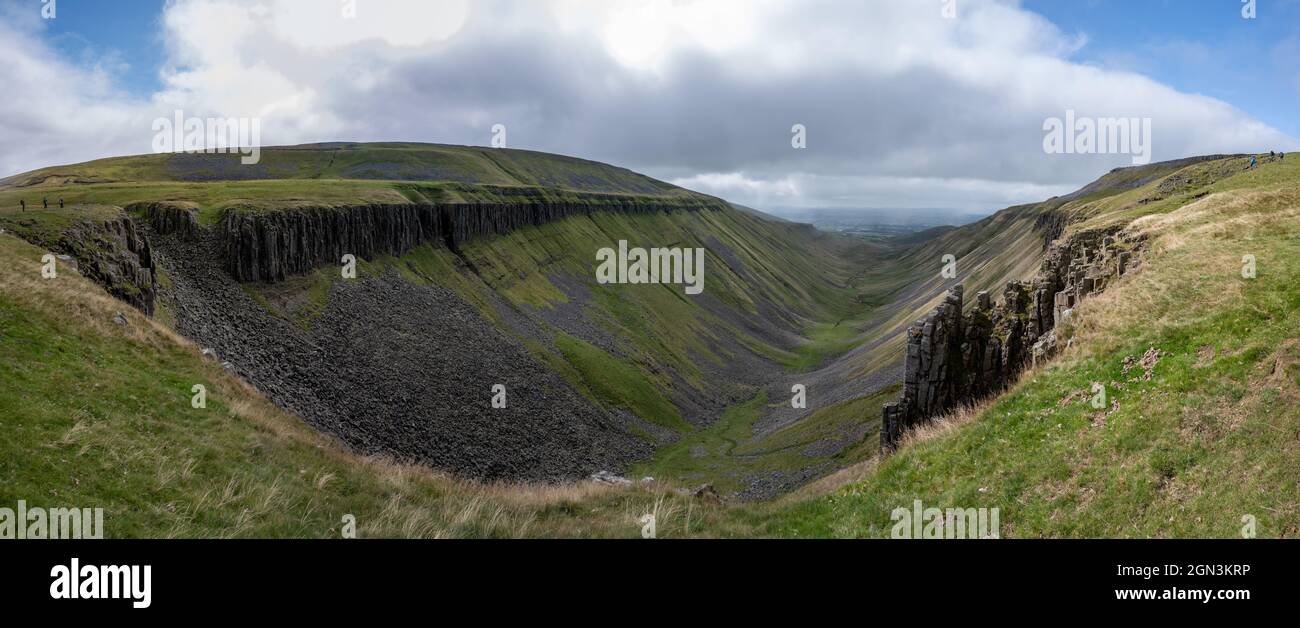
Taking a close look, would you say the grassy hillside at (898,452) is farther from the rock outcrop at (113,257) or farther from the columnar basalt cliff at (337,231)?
the columnar basalt cliff at (337,231)

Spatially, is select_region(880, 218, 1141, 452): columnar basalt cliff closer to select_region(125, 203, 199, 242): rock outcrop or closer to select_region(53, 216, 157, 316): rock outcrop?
select_region(53, 216, 157, 316): rock outcrop

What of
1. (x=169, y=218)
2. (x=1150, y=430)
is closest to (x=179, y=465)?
(x=1150, y=430)

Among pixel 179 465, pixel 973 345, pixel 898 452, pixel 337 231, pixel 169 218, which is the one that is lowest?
pixel 898 452

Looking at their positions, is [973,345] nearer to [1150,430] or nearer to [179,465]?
[1150,430]

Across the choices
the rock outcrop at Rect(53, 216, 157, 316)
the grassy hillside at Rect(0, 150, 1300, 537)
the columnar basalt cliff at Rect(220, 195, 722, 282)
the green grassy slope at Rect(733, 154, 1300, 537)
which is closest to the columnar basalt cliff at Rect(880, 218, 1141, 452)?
the grassy hillside at Rect(0, 150, 1300, 537)

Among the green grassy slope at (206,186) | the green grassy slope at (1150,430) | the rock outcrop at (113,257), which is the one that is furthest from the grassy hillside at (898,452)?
the green grassy slope at (206,186)
